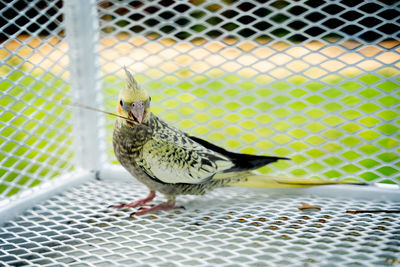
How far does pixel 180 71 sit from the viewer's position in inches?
62.8

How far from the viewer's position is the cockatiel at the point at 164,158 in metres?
1.21

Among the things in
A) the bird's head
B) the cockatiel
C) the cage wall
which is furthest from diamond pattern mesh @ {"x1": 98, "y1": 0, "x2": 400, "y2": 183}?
the bird's head

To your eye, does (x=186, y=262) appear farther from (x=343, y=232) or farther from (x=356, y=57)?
(x=356, y=57)

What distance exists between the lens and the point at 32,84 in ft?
4.21

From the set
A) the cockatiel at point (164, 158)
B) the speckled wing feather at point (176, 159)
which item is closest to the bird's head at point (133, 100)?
the cockatiel at point (164, 158)

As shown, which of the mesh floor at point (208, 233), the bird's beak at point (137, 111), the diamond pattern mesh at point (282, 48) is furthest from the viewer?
the diamond pattern mesh at point (282, 48)

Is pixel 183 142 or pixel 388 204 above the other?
pixel 183 142

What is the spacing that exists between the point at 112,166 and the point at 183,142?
46cm

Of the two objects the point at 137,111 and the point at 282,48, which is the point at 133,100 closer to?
the point at 137,111

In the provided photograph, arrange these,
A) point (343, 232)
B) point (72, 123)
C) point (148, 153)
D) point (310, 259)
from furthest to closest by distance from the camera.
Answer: point (72, 123) < point (148, 153) < point (343, 232) < point (310, 259)

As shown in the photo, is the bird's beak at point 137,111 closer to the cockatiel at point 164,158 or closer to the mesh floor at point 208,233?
the cockatiel at point 164,158

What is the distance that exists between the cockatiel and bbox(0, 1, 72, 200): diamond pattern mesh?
305 millimetres

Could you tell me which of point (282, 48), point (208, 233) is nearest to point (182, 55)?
point (282, 48)

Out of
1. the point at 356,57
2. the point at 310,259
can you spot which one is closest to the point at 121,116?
the point at 310,259
